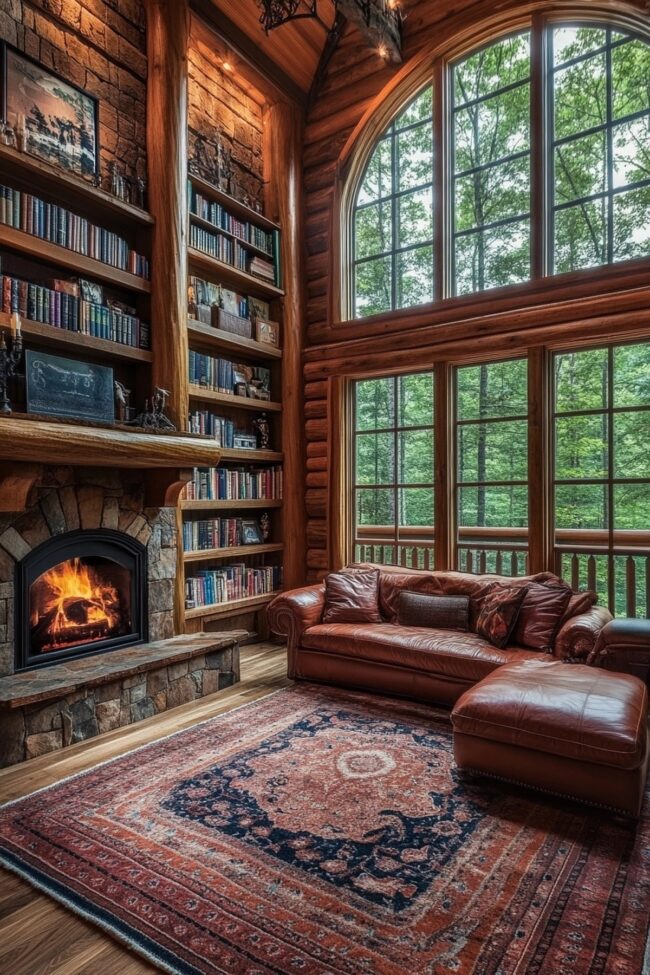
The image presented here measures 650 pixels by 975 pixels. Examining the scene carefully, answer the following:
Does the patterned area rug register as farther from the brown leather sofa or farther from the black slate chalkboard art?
the black slate chalkboard art

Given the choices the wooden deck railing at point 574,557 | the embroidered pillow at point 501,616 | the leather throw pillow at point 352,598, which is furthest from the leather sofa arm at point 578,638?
the leather throw pillow at point 352,598

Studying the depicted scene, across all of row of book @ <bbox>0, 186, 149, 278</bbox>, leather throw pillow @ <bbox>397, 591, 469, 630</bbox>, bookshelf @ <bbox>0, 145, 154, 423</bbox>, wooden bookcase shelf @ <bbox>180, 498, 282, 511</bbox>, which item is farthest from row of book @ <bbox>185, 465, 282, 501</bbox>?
leather throw pillow @ <bbox>397, 591, 469, 630</bbox>

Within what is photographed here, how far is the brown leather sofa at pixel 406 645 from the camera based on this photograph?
330 centimetres

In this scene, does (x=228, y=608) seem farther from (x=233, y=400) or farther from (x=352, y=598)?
(x=233, y=400)

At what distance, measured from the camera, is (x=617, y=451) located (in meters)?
4.10

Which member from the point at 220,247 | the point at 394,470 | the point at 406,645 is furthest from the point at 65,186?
the point at 406,645

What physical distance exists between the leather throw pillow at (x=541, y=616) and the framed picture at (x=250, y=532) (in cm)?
246

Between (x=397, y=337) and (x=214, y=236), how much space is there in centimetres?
174

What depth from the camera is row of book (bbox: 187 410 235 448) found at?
15.1 feet

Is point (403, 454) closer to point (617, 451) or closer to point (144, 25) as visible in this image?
point (617, 451)

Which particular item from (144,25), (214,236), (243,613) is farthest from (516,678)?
Answer: (144,25)

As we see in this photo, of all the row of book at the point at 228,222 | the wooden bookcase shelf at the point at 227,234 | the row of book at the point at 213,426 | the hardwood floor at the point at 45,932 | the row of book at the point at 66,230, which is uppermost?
the row of book at the point at 228,222

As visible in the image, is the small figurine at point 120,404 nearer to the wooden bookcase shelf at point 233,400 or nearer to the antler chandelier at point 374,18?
the wooden bookcase shelf at point 233,400

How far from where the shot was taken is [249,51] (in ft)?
16.0
